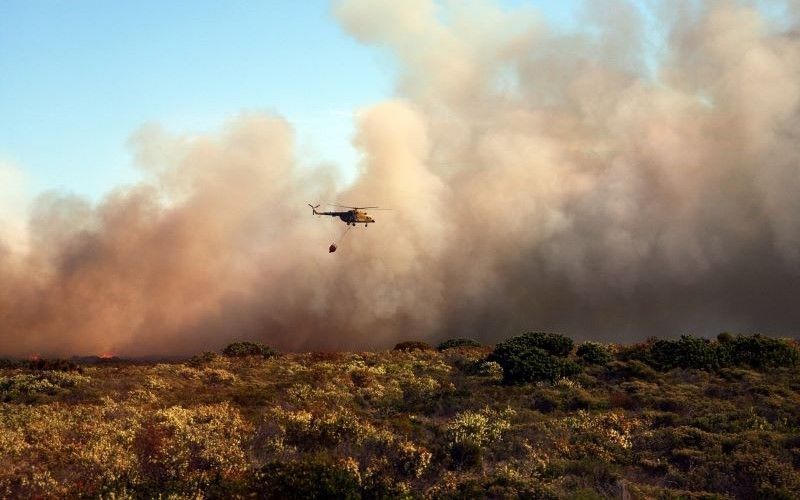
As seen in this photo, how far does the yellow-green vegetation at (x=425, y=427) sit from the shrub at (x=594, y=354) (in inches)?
12.1

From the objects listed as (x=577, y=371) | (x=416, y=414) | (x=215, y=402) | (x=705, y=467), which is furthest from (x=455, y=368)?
(x=705, y=467)

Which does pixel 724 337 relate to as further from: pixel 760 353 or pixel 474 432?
pixel 474 432

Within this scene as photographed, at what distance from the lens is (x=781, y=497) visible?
17.0 m

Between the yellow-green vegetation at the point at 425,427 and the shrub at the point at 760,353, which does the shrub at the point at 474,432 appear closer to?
the yellow-green vegetation at the point at 425,427

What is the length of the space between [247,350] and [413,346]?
44.9ft

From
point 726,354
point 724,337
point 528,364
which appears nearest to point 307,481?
point 528,364

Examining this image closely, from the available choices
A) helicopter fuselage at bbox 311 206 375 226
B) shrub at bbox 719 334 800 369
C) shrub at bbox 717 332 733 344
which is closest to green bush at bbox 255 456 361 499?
shrub at bbox 719 334 800 369

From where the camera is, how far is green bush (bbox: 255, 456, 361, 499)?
16500 millimetres

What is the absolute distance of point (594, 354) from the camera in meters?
39.6

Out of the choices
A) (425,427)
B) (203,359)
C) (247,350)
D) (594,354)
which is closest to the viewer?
(425,427)

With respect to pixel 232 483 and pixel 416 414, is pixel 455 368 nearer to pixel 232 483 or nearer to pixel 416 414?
pixel 416 414

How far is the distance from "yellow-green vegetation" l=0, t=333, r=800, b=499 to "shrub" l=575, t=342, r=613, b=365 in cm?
31

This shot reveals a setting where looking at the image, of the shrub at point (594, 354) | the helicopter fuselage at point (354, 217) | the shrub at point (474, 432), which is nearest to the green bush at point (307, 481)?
the shrub at point (474, 432)

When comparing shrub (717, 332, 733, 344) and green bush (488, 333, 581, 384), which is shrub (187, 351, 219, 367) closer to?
green bush (488, 333, 581, 384)
